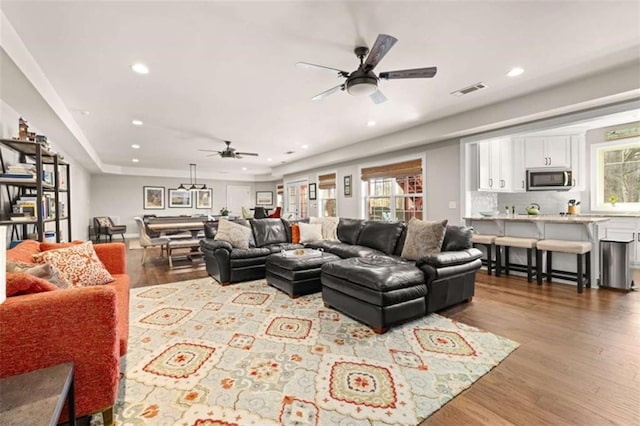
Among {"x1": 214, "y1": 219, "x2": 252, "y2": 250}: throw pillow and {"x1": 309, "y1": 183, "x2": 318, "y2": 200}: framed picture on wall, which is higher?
{"x1": 309, "y1": 183, "x2": 318, "y2": 200}: framed picture on wall

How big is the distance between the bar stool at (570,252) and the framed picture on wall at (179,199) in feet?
37.5

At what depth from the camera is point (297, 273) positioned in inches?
137

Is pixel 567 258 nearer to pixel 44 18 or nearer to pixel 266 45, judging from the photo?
pixel 266 45

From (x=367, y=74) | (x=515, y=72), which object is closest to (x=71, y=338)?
(x=367, y=74)

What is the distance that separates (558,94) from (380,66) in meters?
2.44

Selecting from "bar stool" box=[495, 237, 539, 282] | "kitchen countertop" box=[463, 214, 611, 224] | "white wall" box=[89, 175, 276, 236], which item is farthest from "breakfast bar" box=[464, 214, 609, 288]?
"white wall" box=[89, 175, 276, 236]

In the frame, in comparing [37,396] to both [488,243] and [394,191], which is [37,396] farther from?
[394,191]

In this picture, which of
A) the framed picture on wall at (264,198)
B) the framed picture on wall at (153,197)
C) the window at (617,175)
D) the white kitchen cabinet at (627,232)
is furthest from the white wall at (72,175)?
the window at (617,175)

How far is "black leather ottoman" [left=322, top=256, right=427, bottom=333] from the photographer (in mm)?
2488

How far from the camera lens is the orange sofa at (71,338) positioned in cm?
120

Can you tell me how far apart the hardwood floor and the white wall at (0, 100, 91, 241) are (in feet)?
15.7

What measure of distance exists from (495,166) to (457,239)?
2860mm

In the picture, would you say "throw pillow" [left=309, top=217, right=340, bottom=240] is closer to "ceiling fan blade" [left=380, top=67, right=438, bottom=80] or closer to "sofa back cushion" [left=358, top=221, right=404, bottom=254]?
"sofa back cushion" [left=358, top=221, right=404, bottom=254]

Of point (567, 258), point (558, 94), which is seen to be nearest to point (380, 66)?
point (558, 94)
